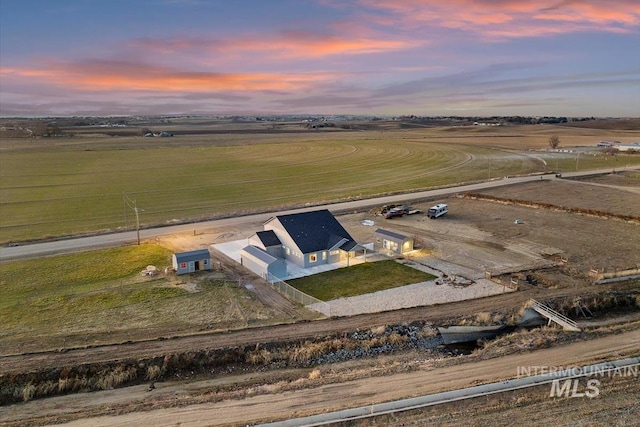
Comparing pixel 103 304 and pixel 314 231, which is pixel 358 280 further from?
pixel 103 304

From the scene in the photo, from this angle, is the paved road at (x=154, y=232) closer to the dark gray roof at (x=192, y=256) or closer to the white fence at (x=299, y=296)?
the dark gray roof at (x=192, y=256)

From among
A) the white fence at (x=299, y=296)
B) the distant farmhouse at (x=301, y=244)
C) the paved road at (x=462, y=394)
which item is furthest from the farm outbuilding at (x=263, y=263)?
the paved road at (x=462, y=394)

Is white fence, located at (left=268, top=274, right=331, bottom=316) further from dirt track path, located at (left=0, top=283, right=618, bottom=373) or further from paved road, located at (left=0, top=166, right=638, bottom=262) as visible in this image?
paved road, located at (left=0, top=166, right=638, bottom=262)

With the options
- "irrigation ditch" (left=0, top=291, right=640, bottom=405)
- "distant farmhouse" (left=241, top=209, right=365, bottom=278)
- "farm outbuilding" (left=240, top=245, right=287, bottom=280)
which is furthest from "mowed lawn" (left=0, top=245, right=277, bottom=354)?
"distant farmhouse" (left=241, top=209, right=365, bottom=278)

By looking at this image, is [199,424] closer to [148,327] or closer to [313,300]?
[148,327]

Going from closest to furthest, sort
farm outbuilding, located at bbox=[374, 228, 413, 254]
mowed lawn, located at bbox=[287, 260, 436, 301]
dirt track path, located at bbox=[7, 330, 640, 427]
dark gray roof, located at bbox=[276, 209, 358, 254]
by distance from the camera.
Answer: dirt track path, located at bbox=[7, 330, 640, 427]
mowed lawn, located at bbox=[287, 260, 436, 301]
dark gray roof, located at bbox=[276, 209, 358, 254]
farm outbuilding, located at bbox=[374, 228, 413, 254]

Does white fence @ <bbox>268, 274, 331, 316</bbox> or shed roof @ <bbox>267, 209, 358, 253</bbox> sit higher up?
shed roof @ <bbox>267, 209, 358, 253</bbox>
